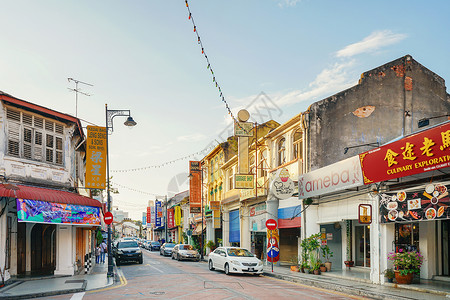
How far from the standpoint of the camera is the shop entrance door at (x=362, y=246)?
826 inches

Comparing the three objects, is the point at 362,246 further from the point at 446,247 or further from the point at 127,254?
the point at 127,254

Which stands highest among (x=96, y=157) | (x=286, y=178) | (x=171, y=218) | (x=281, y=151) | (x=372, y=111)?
(x=372, y=111)

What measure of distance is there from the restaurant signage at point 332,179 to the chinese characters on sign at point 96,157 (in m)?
10.0

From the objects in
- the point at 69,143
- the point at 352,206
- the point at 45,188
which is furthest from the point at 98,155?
the point at 352,206

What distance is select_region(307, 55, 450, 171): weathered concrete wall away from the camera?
2289cm

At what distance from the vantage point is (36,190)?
1744 centimetres

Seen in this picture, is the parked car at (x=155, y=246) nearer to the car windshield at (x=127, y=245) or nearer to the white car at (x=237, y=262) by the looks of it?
the car windshield at (x=127, y=245)

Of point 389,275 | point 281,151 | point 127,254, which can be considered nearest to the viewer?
point 389,275

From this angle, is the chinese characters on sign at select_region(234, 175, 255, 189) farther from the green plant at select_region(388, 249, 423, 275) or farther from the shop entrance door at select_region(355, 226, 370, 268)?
the green plant at select_region(388, 249, 423, 275)

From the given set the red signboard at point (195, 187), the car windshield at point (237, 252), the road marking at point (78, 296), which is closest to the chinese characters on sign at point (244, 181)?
the car windshield at point (237, 252)

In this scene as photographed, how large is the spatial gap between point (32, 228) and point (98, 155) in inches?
189

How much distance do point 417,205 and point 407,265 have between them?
2206 mm

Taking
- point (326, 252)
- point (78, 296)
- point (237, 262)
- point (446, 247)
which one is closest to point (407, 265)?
point (446, 247)

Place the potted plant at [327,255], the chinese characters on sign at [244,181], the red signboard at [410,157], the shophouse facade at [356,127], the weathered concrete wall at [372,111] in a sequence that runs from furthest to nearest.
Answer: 1. the chinese characters on sign at [244,181]
2. the weathered concrete wall at [372,111]
3. the shophouse facade at [356,127]
4. the potted plant at [327,255]
5. the red signboard at [410,157]
